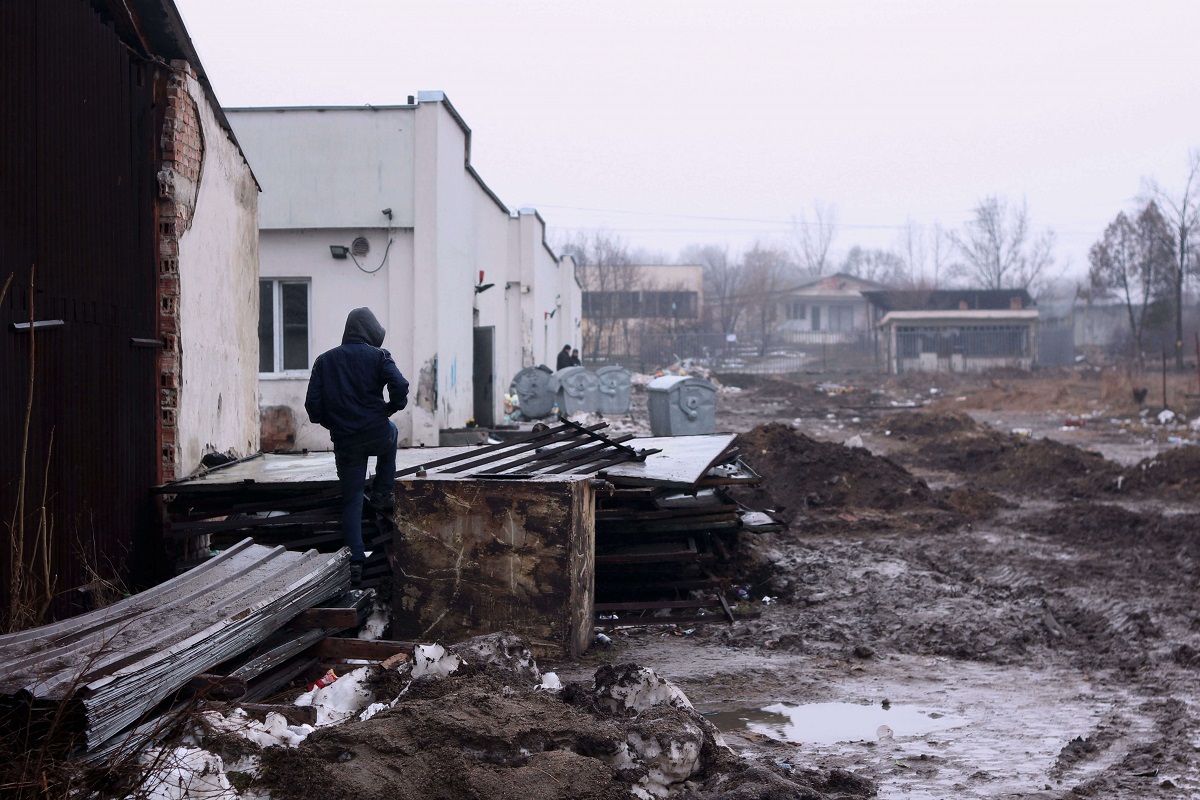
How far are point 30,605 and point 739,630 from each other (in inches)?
→ 177

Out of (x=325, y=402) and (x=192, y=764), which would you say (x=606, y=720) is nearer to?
(x=192, y=764)

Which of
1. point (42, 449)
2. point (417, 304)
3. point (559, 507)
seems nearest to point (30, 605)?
point (42, 449)

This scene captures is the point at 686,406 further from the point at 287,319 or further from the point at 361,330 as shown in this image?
the point at 361,330

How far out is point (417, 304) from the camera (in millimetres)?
14016

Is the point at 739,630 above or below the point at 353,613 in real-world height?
below

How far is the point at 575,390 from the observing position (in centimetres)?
2227

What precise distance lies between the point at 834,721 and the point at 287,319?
35.4ft

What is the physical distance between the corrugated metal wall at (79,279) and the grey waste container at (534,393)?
14.6 m

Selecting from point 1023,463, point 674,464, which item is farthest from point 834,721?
point 1023,463

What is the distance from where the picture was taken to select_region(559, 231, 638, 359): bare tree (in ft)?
175

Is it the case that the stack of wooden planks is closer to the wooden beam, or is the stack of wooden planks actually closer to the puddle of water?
the puddle of water

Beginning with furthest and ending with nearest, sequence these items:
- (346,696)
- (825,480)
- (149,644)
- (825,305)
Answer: (825,305), (825,480), (346,696), (149,644)

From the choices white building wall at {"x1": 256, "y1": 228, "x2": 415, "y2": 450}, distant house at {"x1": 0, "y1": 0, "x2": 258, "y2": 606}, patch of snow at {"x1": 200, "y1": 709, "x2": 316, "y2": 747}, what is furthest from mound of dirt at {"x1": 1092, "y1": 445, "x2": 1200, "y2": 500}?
patch of snow at {"x1": 200, "y1": 709, "x2": 316, "y2": 747}

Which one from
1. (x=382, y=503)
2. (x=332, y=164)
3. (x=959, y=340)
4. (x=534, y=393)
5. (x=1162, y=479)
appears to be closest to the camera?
(x=382, y=503)
